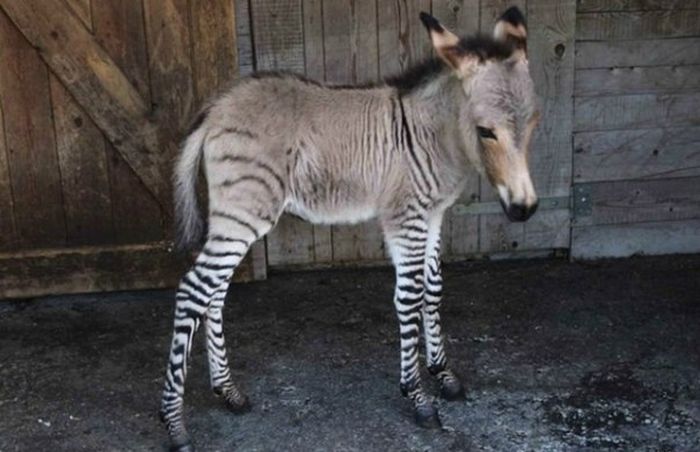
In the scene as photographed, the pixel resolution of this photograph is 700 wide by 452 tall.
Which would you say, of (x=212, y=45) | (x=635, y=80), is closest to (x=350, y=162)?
(x=212, y=45)

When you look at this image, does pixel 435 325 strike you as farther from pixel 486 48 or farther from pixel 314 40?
pixel 314 40

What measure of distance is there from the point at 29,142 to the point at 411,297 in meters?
2.73

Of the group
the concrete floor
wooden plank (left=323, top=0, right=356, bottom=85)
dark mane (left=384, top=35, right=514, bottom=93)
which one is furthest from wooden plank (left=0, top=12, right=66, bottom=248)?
dark mane (left=384, top=35, right=514, bottom=93)

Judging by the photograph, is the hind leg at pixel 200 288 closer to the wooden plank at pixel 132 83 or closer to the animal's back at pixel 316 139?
the animal's back at pixel 316 139

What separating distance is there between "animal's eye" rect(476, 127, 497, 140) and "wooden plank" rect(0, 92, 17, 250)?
10.2 ft

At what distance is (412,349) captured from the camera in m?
4.31

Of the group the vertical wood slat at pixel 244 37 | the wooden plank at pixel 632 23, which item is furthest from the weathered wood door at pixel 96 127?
the wooden plank at pixel 632 23

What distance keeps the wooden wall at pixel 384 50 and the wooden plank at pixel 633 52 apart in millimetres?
116

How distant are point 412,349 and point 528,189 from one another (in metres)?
1.00

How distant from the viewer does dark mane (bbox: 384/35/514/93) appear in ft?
13.0

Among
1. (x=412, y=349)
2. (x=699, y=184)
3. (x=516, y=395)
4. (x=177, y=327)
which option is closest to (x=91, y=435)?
(x=177, y=327)

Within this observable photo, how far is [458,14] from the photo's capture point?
5602mm

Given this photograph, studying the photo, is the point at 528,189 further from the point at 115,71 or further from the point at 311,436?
the point at 115,71

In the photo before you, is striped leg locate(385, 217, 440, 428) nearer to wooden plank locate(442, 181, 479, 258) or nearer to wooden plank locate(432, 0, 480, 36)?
wooden plank locate(442, 181, 479, 258)
